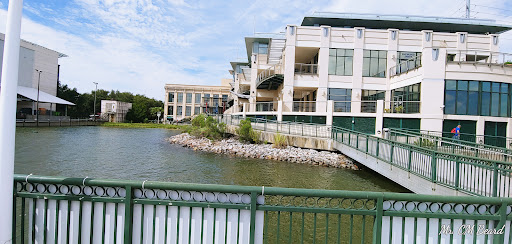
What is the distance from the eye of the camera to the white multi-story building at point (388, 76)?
794 inches

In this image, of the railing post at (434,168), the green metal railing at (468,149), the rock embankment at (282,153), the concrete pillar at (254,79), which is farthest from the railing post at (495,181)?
the concrete pillar at (254,79)

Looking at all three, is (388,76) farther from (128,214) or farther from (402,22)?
(128,214)

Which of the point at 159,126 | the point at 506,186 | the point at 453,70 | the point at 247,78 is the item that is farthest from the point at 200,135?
the point at 159,126

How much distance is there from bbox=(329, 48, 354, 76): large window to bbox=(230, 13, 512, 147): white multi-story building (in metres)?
0.10

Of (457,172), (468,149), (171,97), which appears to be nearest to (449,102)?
(468,149)

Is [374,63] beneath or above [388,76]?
above

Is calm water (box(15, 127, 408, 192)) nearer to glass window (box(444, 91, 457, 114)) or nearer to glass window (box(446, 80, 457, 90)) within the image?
glass window (box(444, 91, 457, 114))

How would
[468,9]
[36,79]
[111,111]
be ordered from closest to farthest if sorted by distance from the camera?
[468,9], [36,79], [111,111]

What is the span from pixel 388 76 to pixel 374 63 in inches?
73.9

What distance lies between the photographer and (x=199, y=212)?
3088 millimetres

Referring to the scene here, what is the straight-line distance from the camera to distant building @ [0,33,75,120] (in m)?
51.8

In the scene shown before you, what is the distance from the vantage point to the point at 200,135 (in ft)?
93.2

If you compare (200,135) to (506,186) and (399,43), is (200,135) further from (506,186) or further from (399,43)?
(506,186)

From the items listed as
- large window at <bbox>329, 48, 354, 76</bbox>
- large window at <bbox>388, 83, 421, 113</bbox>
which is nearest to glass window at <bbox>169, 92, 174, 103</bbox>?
large window at <bbox>329, 48, 354, 76</bbox>
